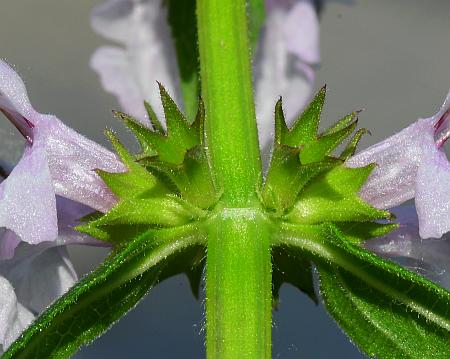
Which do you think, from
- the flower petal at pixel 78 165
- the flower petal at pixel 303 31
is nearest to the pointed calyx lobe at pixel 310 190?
the flower petal at pixel 78 165

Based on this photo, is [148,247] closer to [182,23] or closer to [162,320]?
[182,23]

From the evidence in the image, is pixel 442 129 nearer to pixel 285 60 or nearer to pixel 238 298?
pixel 238 298

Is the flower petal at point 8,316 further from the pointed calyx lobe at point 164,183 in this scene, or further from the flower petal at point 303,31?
the flower petal at point 303,31

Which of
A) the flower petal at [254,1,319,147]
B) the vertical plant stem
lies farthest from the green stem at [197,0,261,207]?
the flower petal at [254,1,319,147]

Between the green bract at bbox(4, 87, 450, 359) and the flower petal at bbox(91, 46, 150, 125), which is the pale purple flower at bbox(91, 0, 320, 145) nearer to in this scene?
the flower petal at bbox(91, 46, 150, 125)

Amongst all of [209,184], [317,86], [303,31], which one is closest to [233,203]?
[209,184]

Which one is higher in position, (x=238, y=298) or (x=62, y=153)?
(x=62, y=153)
